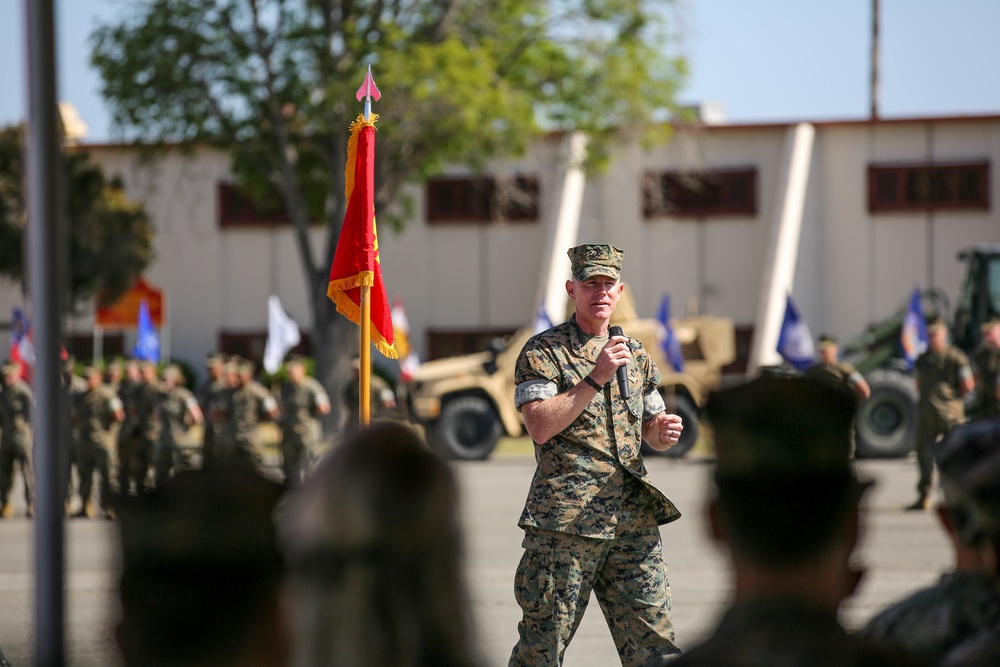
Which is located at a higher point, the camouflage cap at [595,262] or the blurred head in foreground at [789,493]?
the camouflage cap at [595,262]

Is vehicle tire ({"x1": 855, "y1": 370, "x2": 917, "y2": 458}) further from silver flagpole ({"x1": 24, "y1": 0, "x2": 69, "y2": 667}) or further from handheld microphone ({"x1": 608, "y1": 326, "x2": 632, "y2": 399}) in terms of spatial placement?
silver flagpole ({"x1": 24, "y1": 0, "x2": 69, "y2": 667})

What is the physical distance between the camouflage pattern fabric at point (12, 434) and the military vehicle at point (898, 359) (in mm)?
9601

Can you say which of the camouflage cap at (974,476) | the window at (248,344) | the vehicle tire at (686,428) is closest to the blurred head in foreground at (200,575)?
the camouflage cap at (974,476)

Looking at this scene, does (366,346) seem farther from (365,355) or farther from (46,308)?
(46,308)

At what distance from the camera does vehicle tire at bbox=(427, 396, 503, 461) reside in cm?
2003

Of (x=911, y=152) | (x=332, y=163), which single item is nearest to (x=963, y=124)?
(x=911, y=152)

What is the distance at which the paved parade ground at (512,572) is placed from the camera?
6.45 meters

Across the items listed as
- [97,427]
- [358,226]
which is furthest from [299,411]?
[358,226]

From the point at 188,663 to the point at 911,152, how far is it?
28850 millimetres

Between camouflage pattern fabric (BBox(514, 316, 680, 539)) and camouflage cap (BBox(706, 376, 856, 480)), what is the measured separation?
2479 millimetres

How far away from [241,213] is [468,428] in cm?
1317

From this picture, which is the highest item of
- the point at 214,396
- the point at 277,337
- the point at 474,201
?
the point at 474,201

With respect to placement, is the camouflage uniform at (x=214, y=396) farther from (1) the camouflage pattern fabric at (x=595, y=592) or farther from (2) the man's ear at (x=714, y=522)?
(2) the man's ear at (x=714, y=522)

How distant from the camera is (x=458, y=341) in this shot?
3098 centimetres
